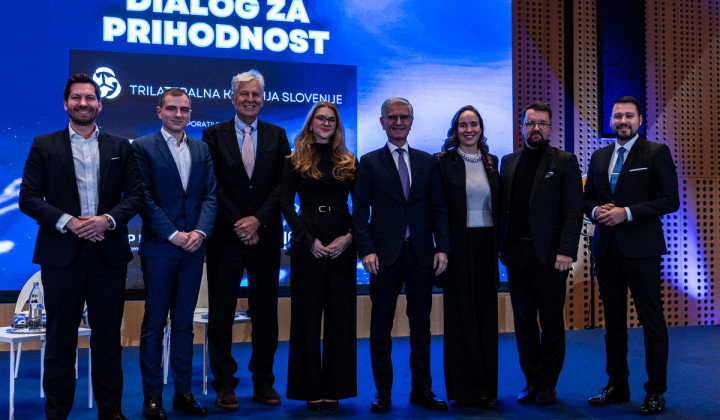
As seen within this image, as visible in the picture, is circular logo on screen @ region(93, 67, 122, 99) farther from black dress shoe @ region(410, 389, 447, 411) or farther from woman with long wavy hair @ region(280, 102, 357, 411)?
black dress shoe @ region(410, 389, 447, 411)

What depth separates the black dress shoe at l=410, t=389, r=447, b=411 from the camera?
12.0 ft

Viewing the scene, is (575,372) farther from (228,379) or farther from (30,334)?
Result: (30,334)

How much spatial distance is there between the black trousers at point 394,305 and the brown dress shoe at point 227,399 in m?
0.84

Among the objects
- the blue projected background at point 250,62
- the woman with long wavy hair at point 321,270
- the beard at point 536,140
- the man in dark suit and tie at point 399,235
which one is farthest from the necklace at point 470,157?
the blue projected background at point 250,62

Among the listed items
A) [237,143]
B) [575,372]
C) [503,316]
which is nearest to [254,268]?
[237,143]

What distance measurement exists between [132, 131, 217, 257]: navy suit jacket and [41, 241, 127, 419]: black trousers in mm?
253

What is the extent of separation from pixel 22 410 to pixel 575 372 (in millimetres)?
3765

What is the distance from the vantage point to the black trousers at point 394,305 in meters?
3.64

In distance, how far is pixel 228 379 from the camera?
150 inches

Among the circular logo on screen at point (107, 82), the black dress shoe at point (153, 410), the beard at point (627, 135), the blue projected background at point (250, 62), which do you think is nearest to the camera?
A: the black dress shoe at point (153, 410)

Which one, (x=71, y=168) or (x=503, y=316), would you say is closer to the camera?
(x=71, y=168)

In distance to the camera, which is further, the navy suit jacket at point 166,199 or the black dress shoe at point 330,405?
the black dress shoe at point 330,405

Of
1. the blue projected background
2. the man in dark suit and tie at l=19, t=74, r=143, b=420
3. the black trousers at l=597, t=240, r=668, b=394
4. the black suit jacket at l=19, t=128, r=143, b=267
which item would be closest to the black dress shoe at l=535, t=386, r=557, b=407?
the black trousers at l=597, t=240, r=668, b=394

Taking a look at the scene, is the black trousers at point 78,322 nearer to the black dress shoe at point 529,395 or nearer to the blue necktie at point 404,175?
the blue necktie at point 404,175
